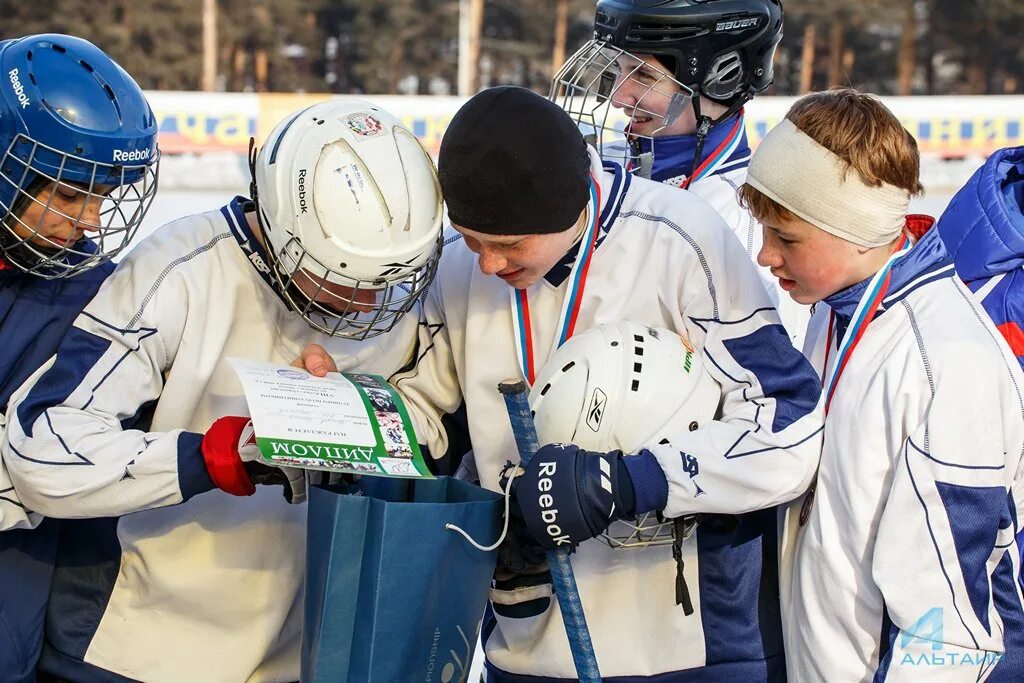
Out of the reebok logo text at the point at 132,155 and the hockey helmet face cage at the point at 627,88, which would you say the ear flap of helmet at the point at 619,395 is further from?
the hockey helmet face cage at the point at 627,88

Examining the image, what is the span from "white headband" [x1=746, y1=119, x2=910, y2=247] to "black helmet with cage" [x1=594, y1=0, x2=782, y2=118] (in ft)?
3.91

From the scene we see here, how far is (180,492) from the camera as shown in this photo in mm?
2154

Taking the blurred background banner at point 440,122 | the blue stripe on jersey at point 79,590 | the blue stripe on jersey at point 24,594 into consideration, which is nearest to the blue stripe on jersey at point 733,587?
the blue stripe on jersey at point 79,590

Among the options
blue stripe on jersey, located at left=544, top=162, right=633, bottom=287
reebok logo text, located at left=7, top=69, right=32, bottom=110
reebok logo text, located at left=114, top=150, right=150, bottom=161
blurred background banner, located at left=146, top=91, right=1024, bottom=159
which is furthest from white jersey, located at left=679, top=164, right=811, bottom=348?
blurred background banner, located at left=146, top=91, right=1024, bottom=159

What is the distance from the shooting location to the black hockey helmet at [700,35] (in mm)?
3311

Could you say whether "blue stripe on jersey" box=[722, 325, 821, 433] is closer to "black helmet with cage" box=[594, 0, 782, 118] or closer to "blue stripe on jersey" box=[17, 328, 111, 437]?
"blue stripe on jersey" box=[17, 328, 111, 437]

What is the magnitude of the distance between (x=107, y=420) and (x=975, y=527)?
147 centimetres

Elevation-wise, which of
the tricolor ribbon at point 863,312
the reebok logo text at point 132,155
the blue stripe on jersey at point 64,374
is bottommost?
the blue stripe on jersey at point 64,374

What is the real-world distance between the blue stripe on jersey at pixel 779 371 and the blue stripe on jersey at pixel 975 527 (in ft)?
0.89

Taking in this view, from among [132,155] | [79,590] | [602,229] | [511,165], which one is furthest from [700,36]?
[79,590]

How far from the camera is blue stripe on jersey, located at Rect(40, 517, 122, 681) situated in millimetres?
2357

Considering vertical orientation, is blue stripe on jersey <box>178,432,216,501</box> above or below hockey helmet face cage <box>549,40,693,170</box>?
below

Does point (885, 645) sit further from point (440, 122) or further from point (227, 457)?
point (440, 122)

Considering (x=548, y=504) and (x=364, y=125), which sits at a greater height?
(x=364, y=125)
